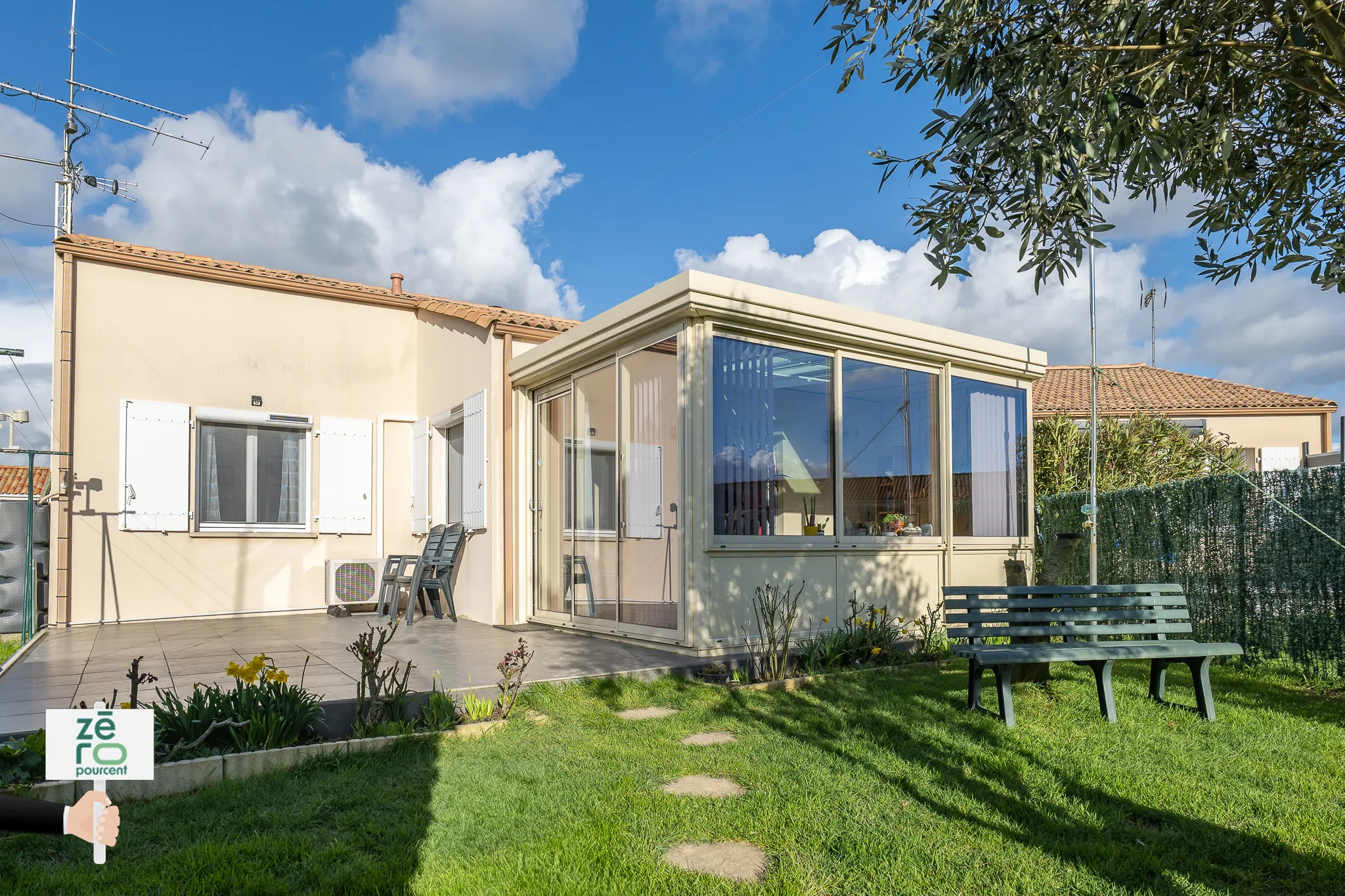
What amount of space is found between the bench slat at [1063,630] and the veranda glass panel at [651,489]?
2183 mm

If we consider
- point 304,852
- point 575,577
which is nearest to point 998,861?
point 304,852

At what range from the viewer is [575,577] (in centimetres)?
787

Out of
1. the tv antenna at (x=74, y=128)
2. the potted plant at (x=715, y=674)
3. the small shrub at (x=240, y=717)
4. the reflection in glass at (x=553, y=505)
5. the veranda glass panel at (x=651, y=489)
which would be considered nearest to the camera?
the small shrub at (x=240, y=717)

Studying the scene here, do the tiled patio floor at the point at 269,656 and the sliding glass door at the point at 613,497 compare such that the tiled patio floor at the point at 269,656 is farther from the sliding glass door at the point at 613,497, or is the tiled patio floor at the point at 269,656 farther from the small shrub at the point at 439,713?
the small shrub at the point at 439,713

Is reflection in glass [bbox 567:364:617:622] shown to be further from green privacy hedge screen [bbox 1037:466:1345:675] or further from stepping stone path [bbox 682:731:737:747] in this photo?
green privacy hedge screen [bbox 1037:466:1345:675]

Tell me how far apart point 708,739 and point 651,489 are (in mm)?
2948

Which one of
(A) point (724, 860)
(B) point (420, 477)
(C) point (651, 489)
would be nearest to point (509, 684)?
(A) point (724, 860)

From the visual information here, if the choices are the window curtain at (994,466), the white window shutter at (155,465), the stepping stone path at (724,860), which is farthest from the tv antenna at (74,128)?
the stepping stone path at (724,860)

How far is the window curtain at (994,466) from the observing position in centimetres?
829

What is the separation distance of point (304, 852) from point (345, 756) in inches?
40.4

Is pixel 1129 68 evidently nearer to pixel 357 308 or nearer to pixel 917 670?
pixel 917 670

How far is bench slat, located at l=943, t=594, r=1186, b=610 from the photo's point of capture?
4945 mm

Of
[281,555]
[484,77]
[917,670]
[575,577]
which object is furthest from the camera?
[484,77]

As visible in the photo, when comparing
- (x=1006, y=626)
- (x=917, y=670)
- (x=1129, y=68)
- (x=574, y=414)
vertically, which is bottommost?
(x=917, y=670)
